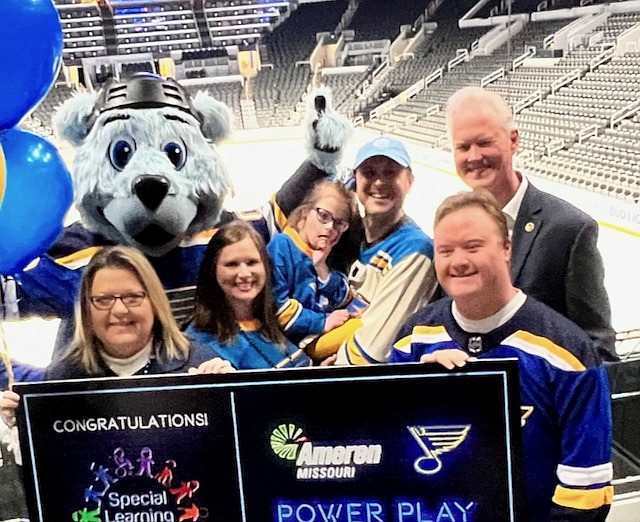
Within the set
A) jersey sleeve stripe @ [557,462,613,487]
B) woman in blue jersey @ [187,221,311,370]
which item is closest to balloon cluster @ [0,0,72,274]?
woman in blue jersey @ [187,221,311,370]

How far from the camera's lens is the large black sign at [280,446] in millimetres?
2137

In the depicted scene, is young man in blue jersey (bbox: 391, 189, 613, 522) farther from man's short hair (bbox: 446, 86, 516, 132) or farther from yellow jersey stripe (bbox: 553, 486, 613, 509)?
man's short hair (bbox: 446, 86, 516, 132)

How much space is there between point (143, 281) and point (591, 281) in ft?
4.17

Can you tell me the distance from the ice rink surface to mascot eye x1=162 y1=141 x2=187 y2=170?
110 mm

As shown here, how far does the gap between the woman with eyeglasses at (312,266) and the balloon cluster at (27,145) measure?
2.02 feet

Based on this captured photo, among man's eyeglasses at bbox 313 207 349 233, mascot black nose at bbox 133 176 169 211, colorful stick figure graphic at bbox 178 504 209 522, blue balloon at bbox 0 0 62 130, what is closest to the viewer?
blue balloon at bbox 0 0 62 130

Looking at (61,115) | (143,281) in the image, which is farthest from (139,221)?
(61,115)

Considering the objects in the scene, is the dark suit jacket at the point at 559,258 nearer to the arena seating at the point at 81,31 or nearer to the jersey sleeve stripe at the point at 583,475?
the jersey sleeve stripe at the point at 583,475

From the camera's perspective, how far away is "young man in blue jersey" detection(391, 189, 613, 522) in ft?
6.83

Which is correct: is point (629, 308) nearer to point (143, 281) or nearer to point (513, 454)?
point (513, 454)

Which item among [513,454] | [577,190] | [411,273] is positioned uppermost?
[577,190]

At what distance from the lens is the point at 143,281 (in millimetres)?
2168

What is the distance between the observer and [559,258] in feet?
6.82

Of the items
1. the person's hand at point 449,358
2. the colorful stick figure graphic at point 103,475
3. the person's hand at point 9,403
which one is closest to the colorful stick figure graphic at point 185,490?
the colorful stick figure graphic at point 103,475
